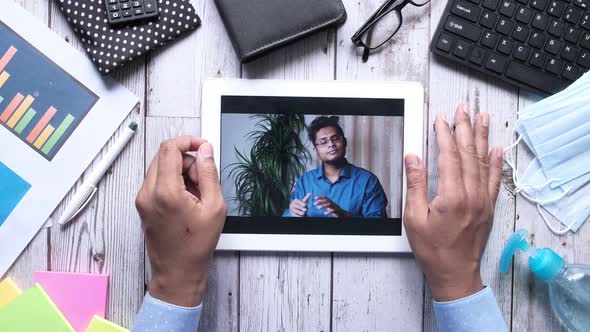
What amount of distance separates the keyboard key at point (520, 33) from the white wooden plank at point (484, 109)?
60mm

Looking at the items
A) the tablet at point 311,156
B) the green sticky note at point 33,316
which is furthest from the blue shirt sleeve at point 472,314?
the green sticky note at point 33,316

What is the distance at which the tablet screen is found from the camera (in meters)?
0.70

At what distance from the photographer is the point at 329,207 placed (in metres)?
0.70

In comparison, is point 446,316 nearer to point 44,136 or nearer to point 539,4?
point 539,4

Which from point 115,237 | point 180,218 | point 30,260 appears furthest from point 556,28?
point 30,260

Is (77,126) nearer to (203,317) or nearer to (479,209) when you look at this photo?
(203,317)

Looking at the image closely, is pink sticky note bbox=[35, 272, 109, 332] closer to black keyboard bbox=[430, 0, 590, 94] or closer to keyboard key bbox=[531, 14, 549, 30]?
black keyboard bbox=[430, 0, 590, 94]

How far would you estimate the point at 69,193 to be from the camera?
0.71 meters

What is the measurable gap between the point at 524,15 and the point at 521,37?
3cm

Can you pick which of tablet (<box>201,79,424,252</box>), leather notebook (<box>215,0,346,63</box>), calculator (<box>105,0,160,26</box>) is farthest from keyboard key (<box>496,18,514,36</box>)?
calculator (<box>105,0,160,26</box>)

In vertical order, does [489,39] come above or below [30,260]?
above

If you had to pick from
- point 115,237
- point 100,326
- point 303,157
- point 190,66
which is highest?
point 190,66

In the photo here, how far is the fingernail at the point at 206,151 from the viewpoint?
0.65 m

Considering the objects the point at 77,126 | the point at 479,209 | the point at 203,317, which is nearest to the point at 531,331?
the point at 479,209
